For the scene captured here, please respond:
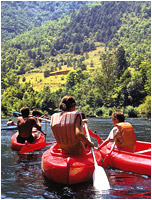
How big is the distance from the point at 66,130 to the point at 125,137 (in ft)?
8.66

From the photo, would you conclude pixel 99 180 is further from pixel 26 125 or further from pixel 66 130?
pixel 26 125

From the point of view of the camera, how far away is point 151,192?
6523mm

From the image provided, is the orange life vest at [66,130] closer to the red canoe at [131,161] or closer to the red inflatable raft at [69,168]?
the red inflatable raft at [69,168]

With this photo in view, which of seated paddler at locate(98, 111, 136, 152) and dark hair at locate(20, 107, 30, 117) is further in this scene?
dark hair at locate(20, 107, 30, 117)

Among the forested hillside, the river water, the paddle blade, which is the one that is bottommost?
the river water

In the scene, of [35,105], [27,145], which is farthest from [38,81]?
[27,145]

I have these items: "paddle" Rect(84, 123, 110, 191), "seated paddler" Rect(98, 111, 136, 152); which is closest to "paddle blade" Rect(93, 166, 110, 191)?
"paddle" Rect(84, 123, 110, 191)

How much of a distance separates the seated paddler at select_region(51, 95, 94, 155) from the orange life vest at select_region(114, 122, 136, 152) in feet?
6.66

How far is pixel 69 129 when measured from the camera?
23.0 feet

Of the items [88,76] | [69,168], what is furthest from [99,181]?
[88,76]

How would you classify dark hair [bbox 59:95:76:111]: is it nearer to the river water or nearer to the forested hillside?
the river water

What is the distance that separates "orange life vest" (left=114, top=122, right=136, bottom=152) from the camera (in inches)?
356

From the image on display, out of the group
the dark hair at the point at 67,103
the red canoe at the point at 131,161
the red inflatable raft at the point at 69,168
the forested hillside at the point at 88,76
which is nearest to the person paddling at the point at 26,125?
the red canoe at the point at 131,161

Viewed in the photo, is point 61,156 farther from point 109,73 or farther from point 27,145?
point 109,73
